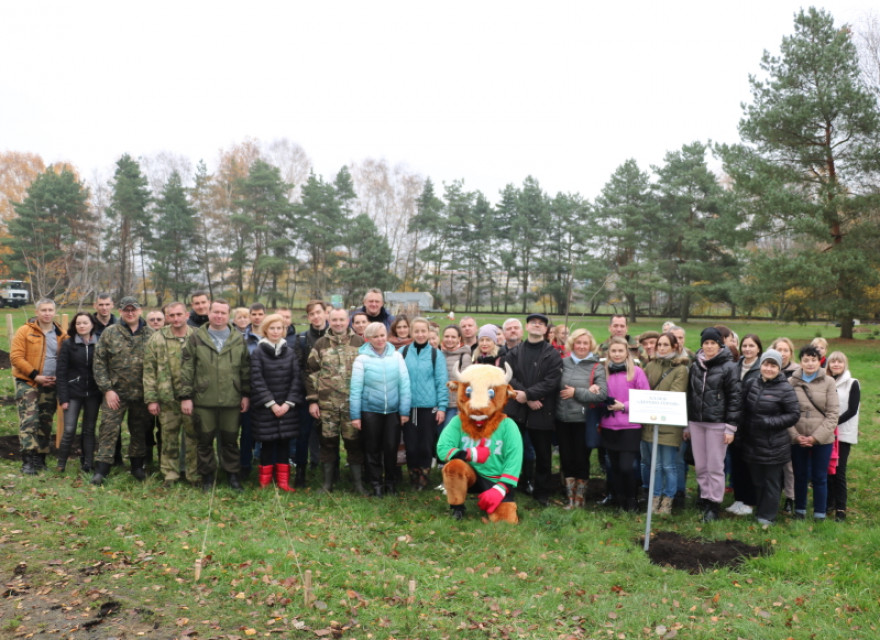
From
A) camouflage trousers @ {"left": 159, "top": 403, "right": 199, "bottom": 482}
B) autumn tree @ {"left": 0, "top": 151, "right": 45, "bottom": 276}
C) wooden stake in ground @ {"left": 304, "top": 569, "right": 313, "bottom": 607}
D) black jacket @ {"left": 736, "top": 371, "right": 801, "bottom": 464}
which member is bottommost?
wooden stake in ground @ {"left": 304, "top": 569, "right": 313, "bottom": 607}

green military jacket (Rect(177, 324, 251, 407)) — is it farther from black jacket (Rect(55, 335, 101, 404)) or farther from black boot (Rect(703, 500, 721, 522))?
black boot (Rect(703, 500, 721, 522))

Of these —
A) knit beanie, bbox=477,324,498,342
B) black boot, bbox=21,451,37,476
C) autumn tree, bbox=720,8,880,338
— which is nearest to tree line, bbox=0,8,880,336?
autumn tree, bbox=720,8,880,338

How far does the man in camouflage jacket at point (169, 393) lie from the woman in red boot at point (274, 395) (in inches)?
32.2

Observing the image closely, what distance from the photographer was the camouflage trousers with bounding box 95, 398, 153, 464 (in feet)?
22.8

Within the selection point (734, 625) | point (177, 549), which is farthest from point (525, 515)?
point (177, 549)

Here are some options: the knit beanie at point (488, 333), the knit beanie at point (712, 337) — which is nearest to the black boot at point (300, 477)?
the knit beanie at point (488, 333)

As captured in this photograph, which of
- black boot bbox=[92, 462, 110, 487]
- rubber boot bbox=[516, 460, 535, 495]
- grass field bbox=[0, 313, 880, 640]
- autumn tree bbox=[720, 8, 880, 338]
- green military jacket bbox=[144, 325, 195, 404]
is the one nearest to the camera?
grass field bbox=[0, 313, 880, 640]

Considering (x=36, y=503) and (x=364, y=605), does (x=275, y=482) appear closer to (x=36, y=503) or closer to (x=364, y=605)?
(x=36, y=503)

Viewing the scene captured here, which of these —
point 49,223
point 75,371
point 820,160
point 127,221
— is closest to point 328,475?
point 75,371

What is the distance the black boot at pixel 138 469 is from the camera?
7.13 m

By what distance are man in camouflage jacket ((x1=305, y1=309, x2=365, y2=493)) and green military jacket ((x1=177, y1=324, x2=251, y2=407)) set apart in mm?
936

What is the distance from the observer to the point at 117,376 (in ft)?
22.7

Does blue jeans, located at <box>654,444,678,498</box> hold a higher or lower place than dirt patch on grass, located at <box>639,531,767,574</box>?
higher

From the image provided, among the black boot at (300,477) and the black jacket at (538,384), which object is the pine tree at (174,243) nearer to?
the black boot at (300,477)
